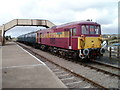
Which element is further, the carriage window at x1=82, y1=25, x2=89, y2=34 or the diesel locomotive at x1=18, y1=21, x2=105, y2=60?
the carriage window at x1=82, y1=25, x2=89, y2=34

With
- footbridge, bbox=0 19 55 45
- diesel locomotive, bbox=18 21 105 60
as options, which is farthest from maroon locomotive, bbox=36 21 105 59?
footbridge, bbox=0 19 55 45

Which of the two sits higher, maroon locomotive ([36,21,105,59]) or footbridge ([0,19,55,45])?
footbridge ([0,19,55,45])

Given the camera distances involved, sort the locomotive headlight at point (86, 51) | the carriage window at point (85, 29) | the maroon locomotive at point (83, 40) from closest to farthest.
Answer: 1. the locomotive headlight at point (86, 51)
2. the maroon locomotive at point (83, 40)
3. the carriage window at point (85, 29)

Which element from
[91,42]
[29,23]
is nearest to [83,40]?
[91,42]

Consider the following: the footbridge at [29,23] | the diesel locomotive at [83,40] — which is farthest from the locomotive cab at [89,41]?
the footbridge at [29,23]

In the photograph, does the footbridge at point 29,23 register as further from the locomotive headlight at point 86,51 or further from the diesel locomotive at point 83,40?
the locomotive headlight at point 86,51

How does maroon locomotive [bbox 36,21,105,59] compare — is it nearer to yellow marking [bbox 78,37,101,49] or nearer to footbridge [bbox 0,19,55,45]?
yellow marking [bbox 78,37,101,49]

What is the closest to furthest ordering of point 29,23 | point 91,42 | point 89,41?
point 89,41
point 91,42
point 29,23

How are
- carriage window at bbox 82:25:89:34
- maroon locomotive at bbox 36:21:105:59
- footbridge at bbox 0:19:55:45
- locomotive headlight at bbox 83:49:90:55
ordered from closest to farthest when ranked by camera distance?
locomotive headlight at bbox 83:49:90:55 < maroon locomotive at bbox 36:21:105:59 < carriage window at bbox 82:25:89:34 < footbridge at bbox 0:19:55:45

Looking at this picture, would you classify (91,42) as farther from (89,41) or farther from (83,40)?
(83,40)

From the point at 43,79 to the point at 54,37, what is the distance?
9643 millimetres

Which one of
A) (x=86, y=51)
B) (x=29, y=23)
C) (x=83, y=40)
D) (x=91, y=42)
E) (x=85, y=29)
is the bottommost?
(x=86, y=51)

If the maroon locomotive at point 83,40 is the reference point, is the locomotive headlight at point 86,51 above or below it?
below

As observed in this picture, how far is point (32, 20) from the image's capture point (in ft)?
124
